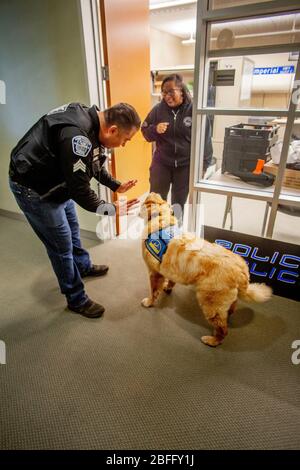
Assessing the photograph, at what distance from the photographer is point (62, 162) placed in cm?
129

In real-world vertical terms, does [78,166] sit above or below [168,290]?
above

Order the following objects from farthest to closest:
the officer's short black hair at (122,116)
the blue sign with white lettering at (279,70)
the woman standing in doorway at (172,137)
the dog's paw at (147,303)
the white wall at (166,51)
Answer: the white wall at (166,51), the woman standing in doorway at (172,137), the dog's paw at (147,303), the blue sign with white lettering at (279,70), the officer's short black hair at (122,116)

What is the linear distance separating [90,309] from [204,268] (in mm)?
910

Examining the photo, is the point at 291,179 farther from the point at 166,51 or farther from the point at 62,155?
the point at 166,51

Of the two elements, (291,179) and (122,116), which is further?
(291,179)

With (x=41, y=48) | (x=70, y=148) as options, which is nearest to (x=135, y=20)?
(x=41, y=48)

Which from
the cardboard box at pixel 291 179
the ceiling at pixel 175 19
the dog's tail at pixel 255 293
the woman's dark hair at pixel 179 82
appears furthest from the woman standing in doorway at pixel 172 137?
the ceiling at pixel 175 19

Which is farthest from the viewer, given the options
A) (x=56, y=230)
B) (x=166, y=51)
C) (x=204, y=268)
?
(x=166, y=51)

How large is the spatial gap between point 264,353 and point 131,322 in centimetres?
87

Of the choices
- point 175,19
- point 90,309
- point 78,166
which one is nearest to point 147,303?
point 90,309

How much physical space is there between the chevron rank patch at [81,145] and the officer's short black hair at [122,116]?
0.19 meters

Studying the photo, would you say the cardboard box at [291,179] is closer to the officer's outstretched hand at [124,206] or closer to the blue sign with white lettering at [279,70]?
the blue sign with white lettering at [279,70]

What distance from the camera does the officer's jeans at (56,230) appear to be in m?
1.52
